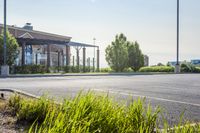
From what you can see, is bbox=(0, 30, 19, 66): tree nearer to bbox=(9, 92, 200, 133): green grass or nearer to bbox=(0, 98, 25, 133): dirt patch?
bbox=(0, 98, 25, 133): dirt patch

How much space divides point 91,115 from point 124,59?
38.2 m

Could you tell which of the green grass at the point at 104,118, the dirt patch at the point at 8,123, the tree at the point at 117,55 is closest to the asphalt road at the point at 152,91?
the green grass at the point at 104,118

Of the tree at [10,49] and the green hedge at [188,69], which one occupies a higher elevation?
the tree at [10,49]

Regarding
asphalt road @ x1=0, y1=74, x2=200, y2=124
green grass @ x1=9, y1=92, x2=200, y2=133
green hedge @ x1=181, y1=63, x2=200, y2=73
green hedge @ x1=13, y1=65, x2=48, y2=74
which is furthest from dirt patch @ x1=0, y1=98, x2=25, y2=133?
green hedge @ x1=181, y1=63, x2=200, y2=73

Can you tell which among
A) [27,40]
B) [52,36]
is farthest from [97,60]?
[52,36]

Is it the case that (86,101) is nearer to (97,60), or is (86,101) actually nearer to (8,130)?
(8,130)

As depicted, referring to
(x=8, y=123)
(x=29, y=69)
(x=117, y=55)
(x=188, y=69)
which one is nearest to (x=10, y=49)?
(x=29, y=69)

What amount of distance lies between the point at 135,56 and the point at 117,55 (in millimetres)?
3828

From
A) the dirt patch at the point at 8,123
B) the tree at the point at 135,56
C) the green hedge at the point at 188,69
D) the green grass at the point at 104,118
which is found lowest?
the dirt patch at the point at 8,123

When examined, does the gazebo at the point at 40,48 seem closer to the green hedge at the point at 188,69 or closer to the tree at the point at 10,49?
the tree at the point at 10,49

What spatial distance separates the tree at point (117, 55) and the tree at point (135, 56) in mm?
1735

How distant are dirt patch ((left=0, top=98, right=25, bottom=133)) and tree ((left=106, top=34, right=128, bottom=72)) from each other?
3599 cm

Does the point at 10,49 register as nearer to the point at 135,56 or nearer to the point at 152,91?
the point at 135,56

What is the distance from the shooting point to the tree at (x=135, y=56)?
44.3 metres
